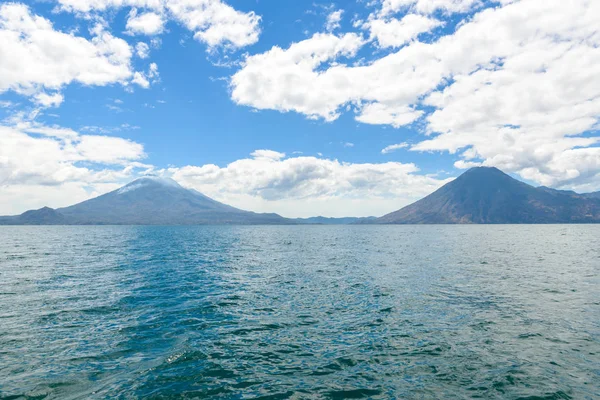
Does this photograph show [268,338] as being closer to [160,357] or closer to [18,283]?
[160,357]

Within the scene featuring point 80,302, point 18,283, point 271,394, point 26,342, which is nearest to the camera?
point 271,394

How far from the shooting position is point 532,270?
5691 cm

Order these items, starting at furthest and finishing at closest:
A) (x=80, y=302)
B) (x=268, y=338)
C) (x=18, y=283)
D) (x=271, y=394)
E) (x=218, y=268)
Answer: (x=218, y=268) → (x=18, y=283) → (x=80, y=302) → (x=268, y=338) → (x=271, y=394)

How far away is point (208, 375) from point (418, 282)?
1412 inches

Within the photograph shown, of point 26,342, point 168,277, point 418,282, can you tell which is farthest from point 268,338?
point 168,277

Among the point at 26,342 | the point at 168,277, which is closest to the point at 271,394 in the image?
the point at 26,342

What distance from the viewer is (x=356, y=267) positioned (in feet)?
203

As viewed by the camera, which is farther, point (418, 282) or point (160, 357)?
point (418, 282)

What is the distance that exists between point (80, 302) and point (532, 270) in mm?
71344

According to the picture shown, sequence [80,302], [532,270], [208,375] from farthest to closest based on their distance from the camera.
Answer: [532,270] → [80,302] → [208,375]

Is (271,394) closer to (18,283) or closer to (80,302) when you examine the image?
(80,302)

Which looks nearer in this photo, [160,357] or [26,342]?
[160,357]

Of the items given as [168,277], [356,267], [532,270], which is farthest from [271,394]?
[532,270]

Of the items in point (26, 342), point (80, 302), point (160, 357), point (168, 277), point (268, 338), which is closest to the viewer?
point (160, 357)
